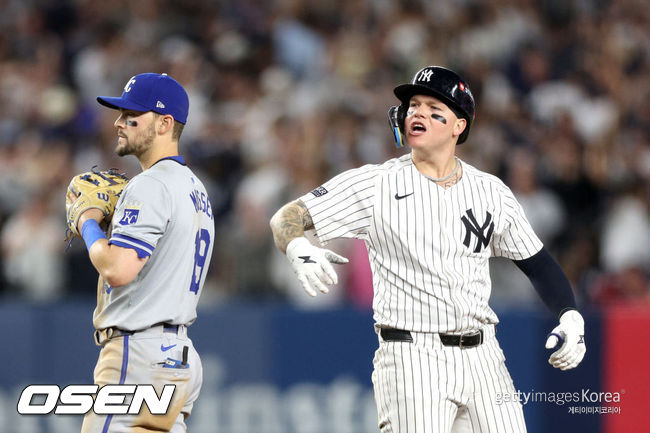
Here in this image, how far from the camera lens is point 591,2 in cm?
1219

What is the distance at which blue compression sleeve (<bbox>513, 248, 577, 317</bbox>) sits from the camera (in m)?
4.78

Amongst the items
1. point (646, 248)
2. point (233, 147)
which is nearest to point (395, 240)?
point (646, 248)

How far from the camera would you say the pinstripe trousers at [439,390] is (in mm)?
4371

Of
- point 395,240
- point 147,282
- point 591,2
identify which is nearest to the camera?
point 147,282

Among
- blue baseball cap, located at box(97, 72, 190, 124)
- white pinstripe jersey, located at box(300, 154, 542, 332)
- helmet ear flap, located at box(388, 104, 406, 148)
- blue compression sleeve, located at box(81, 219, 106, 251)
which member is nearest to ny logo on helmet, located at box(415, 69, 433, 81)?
helmet ear flap, located at box(388, 104, 406, 148)

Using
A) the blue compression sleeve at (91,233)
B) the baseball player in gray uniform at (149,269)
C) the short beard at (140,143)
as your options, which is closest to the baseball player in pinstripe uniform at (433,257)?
the baseball player in gray uniform at (149,269)

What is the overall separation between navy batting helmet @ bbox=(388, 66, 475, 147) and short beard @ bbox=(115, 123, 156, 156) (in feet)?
3.77

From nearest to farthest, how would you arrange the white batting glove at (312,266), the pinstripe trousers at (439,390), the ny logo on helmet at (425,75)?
the white batting glove at (312,266) < the pinstripe trousers at (439,390) < the ny logo on helmet at (425,75)

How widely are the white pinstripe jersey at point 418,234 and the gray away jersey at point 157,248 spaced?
1.95 feet

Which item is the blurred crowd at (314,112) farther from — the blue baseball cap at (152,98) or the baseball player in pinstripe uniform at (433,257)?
the blue baseball cap at (152,98)

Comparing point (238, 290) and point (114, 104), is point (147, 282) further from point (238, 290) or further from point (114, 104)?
point (238, 290)

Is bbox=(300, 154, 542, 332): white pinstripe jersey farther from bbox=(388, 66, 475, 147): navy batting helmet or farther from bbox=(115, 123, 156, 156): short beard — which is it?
bbox=(115, 123, 156, 156): short beard

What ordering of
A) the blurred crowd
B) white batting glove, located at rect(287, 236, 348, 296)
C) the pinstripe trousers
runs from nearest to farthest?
white batting glove, located at rect(287, 236, 348, 296), the pinstripe trousers, the blurred crowd

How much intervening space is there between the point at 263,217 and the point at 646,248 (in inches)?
136
